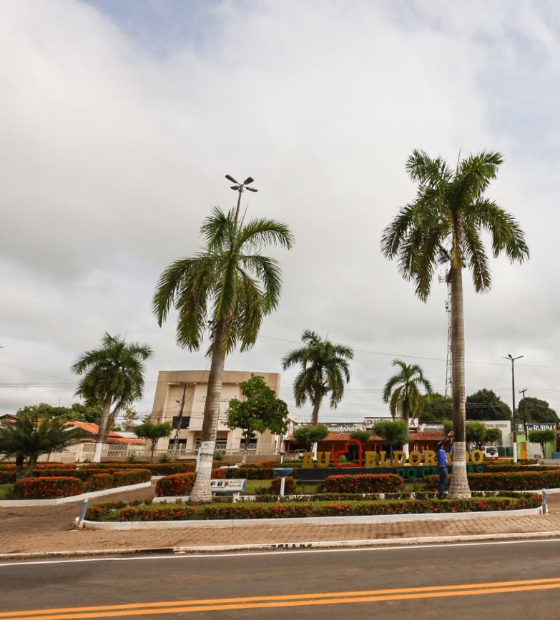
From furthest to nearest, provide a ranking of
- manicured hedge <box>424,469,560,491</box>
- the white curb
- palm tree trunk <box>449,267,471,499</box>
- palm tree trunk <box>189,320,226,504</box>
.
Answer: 1. manicured hedge <box>424,469,560,491</box>
2. palm tree trunk <box>449,267,471,499</box>
3. palm tree trunk <box>189,320,226,504</box>
4. the white curb

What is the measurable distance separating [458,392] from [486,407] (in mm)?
87099

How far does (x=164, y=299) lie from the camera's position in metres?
16.7

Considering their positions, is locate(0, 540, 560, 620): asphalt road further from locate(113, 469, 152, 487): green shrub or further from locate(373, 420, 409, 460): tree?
locate(373, 420, 409, 460): tree

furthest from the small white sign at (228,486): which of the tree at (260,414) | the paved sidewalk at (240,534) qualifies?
the tree at (260,414)

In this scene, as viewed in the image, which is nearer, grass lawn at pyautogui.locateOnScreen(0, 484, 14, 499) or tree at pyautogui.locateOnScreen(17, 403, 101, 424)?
grass lawn at pyautogui.locateOnScreen(0, 484, 14, 499)

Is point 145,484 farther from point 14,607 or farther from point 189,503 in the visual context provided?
point 14,607

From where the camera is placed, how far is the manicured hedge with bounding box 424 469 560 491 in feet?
62.8

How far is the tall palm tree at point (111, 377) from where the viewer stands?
35.9 m

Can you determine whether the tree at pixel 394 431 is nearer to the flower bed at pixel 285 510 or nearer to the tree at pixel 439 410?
the flower bed at pixel 285 510

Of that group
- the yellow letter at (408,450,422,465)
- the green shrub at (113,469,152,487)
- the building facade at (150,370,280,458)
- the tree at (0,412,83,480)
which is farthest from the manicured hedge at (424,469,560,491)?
the building facade at (150,370,280,458)

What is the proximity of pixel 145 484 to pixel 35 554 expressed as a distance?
15215 mm

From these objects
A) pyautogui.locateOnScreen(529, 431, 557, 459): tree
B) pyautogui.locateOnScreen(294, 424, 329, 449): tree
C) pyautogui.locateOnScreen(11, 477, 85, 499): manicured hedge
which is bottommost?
pyautogui.locateOnScreen(11, 477, 85, 499): manicured hedge

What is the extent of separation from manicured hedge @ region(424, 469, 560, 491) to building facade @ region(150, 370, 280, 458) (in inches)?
1421

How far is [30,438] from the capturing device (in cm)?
2117
